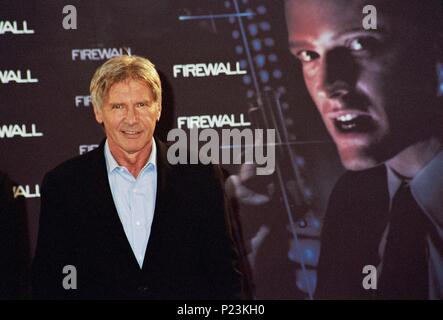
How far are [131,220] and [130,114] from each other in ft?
1.39

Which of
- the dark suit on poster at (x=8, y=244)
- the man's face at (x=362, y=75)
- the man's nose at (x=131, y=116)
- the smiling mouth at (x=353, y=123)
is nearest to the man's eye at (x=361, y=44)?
the man's face at (x=362, y=75)

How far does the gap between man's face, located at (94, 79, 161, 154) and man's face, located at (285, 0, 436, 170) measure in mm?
976

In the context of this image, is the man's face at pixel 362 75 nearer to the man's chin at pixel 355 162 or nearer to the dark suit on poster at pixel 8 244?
the man's chin at pixel 355 162

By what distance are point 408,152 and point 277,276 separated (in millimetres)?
901

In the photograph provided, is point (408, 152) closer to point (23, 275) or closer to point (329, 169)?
point (329, 169)

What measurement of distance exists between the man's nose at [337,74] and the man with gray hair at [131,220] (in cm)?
95

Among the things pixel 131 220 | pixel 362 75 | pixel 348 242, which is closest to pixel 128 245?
pixel 131 220

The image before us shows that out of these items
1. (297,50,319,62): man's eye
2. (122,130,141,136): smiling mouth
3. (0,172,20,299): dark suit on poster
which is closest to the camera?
(122,130,141,136): smiling mouth

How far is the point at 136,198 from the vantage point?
2775mm


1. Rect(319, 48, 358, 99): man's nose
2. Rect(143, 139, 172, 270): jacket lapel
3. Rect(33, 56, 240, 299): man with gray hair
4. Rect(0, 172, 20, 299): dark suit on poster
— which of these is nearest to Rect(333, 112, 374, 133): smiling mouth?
Rect(319, 48, 358, 99): man's nose

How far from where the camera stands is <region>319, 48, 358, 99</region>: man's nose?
3439 millimetres

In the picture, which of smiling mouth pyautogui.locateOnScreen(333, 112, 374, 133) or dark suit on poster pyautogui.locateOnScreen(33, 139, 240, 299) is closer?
dark suit on poster pyautogui.locateOnScreen(33, 139, 240, 299)

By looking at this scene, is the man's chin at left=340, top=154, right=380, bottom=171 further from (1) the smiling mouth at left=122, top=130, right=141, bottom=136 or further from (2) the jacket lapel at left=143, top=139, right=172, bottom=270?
(1) the smiling mouth at left=122, top=130, right=141, bottom=136

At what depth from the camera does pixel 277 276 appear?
343 cm
